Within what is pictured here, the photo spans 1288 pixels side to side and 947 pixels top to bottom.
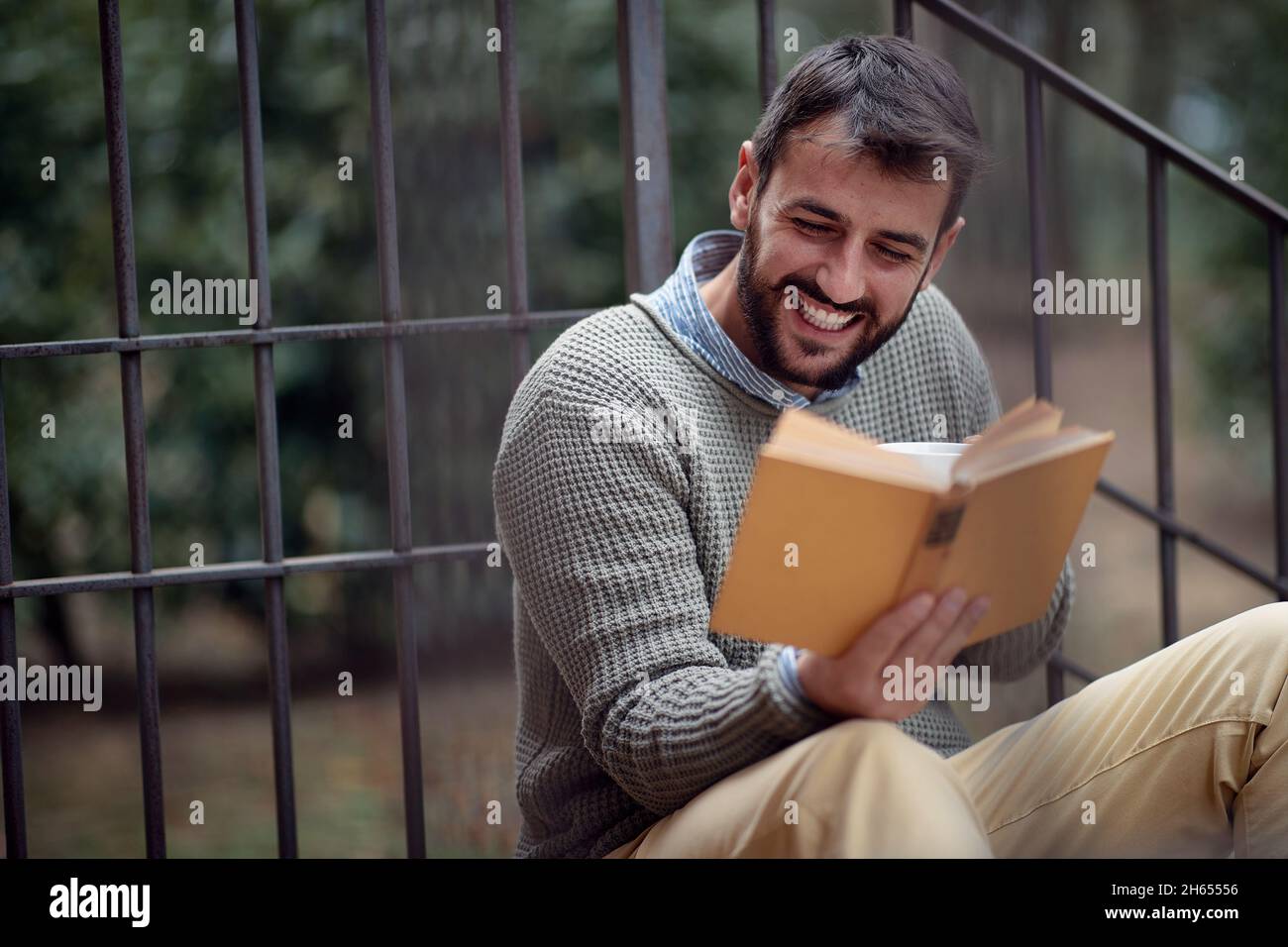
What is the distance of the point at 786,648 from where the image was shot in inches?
48.7

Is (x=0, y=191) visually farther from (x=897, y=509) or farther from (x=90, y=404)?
(x=897, y=509)

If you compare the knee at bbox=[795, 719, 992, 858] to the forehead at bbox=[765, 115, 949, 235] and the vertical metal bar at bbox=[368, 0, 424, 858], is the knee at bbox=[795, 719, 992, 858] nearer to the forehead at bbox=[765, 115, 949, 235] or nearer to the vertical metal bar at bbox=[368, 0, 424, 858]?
the forehead at bbox=[765, 115, 949, 235]

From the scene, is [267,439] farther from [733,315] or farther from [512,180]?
[733,315]

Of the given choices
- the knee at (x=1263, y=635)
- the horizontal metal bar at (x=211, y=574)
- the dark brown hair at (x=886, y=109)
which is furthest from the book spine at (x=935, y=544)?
the horizontal metal bar at (x=211, y=574)

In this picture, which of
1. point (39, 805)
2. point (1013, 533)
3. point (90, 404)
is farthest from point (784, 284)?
point (39, 805)

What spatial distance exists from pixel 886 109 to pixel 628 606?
25.1 inches

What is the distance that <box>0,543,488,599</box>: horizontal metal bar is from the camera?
5.74ft

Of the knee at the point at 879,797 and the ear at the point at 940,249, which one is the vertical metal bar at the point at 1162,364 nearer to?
the ear at the point at 940,249

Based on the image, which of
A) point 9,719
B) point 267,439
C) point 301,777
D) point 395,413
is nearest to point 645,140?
point 395,413

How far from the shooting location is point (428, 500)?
2.08 meters

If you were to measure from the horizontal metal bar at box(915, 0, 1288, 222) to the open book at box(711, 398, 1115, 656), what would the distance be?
0.91 metres

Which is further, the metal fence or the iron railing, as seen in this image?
the iron railing

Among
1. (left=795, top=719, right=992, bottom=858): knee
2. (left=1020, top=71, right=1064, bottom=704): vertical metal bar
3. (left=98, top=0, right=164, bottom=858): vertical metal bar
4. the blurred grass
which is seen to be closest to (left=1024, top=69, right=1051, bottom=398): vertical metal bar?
(left=1020, top=71, right=1064, bottom=704): vertical metal bar

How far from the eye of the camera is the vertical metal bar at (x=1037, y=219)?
1.94 metres
